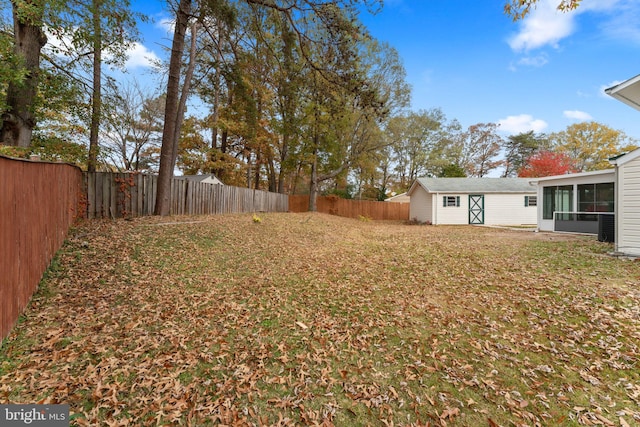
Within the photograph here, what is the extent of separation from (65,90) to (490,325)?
431 inches

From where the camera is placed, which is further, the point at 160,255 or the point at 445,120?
the point at 445,120

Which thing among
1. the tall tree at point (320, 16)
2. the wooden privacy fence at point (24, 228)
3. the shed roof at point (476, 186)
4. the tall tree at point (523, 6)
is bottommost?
the wooden privacy fence at point (24, 228)

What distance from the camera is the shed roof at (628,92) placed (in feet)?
21.0

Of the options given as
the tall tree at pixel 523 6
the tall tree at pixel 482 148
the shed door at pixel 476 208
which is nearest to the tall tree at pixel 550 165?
the tall tree at pixel 482 148

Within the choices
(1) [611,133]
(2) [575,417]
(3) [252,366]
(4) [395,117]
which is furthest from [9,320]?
(1) [611,133]

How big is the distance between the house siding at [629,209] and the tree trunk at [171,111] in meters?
11.1

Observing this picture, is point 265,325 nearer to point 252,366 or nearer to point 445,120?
point 252,366

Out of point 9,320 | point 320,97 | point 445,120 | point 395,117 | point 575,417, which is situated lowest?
point 575,417

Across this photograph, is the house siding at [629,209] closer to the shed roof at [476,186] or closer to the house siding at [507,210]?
the shed roof at [476,186]

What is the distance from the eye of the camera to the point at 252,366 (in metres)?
2.67

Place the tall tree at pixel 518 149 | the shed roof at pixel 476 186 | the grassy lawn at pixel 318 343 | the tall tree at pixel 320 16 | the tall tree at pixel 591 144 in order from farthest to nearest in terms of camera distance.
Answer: the tall tree at pixel 518 149 → the tall tree at pixel 591 144 → the shed roof at pixel 476 186 → the tall tree at pixel 320 16 → the grassy lawn at pixel 318 343

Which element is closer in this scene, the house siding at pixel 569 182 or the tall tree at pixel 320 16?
the tall tree at pixel 320 16

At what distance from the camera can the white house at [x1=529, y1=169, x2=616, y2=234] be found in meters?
10.1

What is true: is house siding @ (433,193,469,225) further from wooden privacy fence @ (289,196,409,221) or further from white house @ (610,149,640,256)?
white house @ (610,149,640,256)
